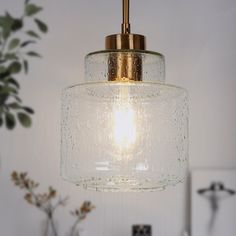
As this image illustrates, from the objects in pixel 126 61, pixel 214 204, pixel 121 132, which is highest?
pixel 126 61

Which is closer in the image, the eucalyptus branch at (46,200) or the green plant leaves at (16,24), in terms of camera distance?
the green plant leaves at (16,24)

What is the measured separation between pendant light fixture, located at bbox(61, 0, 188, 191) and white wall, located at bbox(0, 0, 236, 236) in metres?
0.51

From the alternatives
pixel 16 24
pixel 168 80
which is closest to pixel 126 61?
pixel 16 24

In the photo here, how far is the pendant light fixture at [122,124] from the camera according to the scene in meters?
0.72

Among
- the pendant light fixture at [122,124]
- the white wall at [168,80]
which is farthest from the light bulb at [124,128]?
the white wall at [168,80]

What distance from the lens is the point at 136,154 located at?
731mm

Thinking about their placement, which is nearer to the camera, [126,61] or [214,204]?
[126,61]

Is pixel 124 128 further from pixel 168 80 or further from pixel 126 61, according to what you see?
pixel 168 80

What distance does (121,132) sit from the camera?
71 centimetres

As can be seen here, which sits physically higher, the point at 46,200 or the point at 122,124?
the point at 122,124

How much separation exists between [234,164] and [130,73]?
27.3 inches

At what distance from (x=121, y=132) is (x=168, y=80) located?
64 cm

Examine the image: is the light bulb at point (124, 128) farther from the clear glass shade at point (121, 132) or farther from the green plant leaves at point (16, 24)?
the green plant leaves at point (16, 24)

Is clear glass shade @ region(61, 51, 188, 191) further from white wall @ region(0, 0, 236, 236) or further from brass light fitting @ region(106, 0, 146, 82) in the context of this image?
white wall @ region(0, 0, 236, 236)
